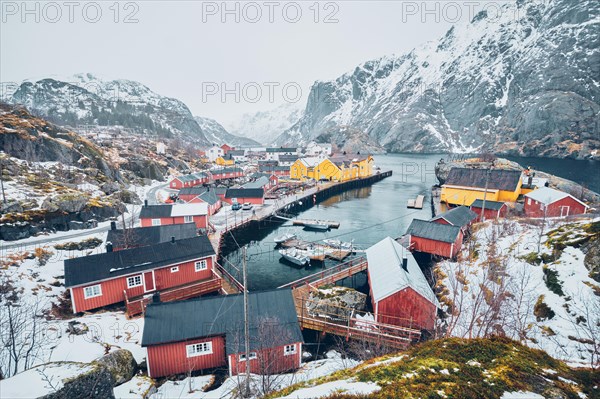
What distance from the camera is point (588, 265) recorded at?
1897cm

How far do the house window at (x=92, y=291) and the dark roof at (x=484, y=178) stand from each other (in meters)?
53.3

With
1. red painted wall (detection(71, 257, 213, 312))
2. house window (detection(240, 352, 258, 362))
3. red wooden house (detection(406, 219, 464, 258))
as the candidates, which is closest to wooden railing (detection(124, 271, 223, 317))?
red painted wall (detection(71, 257, 213, 312))

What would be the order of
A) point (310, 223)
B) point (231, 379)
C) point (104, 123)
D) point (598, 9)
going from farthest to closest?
point (104, 123), point (598, 9), point (310, 223), point (231, 379)

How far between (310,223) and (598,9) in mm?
247030

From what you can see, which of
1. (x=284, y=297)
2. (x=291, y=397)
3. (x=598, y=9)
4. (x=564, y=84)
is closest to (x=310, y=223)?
(x=284, y=297)

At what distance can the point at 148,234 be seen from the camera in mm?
32219

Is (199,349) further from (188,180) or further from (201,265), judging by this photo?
(188,180)

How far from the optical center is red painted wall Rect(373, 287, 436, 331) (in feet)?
69.2

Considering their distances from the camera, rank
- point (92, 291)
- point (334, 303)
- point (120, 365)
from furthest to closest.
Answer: point (334, 303) < point (92, 291) < point (120, 365)

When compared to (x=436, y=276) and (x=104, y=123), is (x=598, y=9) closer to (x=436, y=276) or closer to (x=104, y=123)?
(x=436, y=276)

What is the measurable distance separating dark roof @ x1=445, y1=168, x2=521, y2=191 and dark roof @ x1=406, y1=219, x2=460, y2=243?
68.6 ft

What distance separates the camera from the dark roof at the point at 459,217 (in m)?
36.6

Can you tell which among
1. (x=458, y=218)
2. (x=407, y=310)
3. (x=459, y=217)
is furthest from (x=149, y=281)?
(x=459, y=217)

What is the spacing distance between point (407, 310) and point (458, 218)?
20.9 metres
